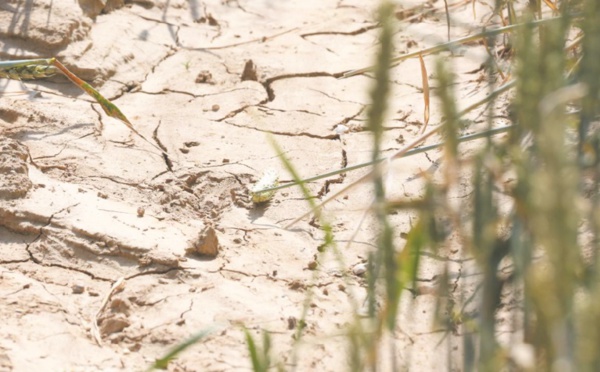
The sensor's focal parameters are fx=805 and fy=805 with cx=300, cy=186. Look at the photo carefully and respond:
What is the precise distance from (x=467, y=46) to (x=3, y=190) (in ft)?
7.35

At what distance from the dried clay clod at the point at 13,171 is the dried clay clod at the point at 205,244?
20.9 inches

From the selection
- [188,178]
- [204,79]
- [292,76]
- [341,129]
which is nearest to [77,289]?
[188,178]

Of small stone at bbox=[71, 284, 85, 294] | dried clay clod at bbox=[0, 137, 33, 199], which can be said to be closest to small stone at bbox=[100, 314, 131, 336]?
small stone at bbox=[71, 284, 85, 294]

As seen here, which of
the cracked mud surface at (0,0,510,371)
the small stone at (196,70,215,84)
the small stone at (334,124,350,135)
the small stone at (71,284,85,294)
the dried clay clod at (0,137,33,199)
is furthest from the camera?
the small stone at (196,70,215,84)

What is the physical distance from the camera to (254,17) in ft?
13.5

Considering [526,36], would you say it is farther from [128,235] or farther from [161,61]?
[161,61]

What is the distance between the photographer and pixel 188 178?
2.63m

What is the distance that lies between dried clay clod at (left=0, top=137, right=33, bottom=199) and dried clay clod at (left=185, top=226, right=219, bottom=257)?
20.9 inches

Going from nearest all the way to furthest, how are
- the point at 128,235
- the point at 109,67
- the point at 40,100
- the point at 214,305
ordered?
1. the point at 214,305
2. the point at 128,235
3. the point at 40,100
4. the point at 109,67

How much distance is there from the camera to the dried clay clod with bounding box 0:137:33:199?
2.26m

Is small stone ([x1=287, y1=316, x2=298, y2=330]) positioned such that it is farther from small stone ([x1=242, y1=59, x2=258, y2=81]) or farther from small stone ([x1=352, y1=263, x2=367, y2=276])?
small stone ([x1=242, y1=59, x2=258, y2=81])

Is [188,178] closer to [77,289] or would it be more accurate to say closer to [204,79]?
[77,289]

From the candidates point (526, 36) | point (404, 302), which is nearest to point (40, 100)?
point (404, 302)

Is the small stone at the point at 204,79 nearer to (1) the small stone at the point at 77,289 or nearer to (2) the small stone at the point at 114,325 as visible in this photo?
(1) the small stone at the point at 77,289
